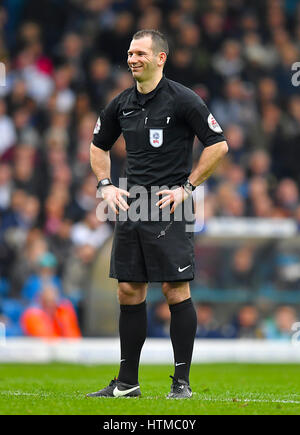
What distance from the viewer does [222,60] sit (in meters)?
17.4

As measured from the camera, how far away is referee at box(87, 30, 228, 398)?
6508 mm

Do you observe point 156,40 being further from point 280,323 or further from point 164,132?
point 280,323

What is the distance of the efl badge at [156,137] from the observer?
659 centimetres

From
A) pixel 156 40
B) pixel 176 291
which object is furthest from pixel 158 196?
pixel 156 40

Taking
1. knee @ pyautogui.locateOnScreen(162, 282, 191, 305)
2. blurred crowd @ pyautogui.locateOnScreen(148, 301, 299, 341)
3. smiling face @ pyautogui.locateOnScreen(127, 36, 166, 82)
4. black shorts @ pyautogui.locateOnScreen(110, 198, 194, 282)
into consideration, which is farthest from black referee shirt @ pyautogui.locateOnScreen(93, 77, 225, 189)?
blurred crowd @ pyautogui.locateOnScreen(148, 301, 299, 341)

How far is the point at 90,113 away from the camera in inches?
624

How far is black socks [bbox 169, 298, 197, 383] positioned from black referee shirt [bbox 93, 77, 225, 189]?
2.70 ft

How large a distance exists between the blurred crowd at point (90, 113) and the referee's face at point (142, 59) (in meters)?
6.61

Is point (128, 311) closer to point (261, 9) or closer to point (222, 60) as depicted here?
point (222, 60)

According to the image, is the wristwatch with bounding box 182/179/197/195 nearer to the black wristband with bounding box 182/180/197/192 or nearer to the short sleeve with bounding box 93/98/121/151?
the black wristband with bounding box 182/180/197/192

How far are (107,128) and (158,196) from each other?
0.69 metres

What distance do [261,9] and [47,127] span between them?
5.55 metres

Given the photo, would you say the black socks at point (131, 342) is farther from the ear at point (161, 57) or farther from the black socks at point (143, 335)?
the ear at point (161, 57)

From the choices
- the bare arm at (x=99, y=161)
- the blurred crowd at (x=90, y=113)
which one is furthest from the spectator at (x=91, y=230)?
the bare arm at (x=99, y=161)
